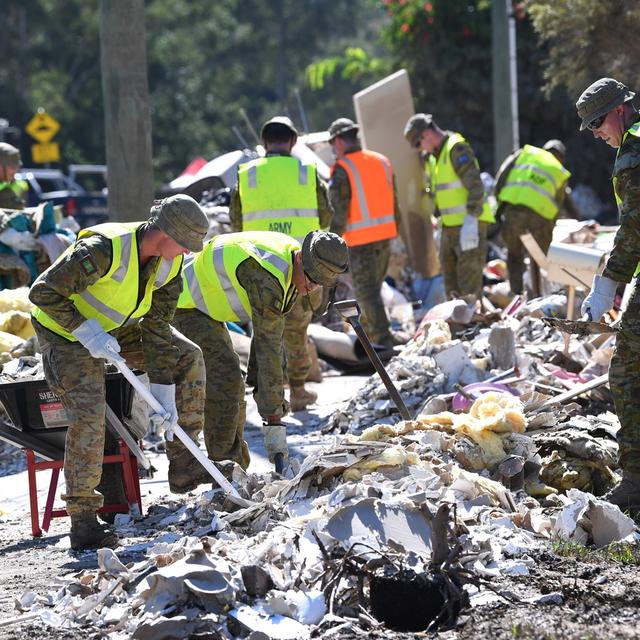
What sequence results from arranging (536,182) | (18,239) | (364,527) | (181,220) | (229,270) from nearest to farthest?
(364,527)
(181,220)
(229,270)
(18,239)
(536,182)

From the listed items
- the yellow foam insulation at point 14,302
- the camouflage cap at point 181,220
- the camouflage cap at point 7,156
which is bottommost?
the yellow foam insulation at point 14,302

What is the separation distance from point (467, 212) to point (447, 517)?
21.6 ft

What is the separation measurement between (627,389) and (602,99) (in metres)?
1.45

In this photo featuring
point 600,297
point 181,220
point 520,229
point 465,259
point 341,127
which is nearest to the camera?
point 181,220

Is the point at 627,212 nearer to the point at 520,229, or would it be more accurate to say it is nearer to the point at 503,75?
the point at 520,229

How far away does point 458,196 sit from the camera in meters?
11.2

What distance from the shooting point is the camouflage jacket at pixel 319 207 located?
9.11 m

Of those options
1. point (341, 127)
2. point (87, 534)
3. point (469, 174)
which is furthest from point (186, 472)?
point (469, 174)

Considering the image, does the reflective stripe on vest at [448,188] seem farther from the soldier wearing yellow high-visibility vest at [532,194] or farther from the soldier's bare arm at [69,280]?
the soldier's bare arm at [69,280]

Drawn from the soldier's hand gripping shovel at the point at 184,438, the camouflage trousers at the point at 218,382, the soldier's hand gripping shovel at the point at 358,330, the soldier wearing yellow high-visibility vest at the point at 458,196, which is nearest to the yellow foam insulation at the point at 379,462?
the soldier's hand gripping shovel at the point at 184,438

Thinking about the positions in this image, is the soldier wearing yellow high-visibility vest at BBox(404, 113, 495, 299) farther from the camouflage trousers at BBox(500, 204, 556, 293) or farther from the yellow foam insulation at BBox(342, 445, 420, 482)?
the yellow foam insulation at BBox(342, 445, 420, 482)

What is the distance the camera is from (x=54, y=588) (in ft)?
17.0

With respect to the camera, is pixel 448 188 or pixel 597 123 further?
pixel 448 188

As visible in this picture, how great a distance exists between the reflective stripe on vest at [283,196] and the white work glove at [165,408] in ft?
9.87
